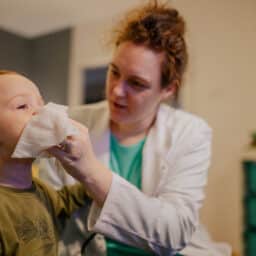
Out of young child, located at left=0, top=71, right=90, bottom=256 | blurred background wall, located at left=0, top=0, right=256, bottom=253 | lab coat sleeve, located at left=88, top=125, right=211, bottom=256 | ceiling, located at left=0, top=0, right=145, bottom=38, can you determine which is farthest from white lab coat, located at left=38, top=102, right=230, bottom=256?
blurred background wall, located at left=0, top=0, right=256, bottom=253

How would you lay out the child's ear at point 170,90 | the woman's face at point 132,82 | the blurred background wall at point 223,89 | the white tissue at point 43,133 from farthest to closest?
the blurred background wall at point 223,89, the child's ear at point 170,90, the woman's face at point 132,82, the white tissue at point 43,133

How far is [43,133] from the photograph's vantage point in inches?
18.9

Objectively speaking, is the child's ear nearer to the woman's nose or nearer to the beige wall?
the woman's nose

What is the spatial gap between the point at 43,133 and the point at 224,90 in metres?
1.80

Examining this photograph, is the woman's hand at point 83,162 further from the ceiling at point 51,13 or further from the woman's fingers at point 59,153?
the ceiling at point 51,13

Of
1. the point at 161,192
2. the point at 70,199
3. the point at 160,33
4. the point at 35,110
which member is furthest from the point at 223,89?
the point at 35,110

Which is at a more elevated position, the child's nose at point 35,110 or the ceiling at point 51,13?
the ceiling at point 51,13

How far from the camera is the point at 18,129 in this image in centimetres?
50

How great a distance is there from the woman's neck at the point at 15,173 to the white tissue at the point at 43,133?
6cm

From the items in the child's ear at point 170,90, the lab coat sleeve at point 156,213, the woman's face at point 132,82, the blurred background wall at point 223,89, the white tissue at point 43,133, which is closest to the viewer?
the white tissue at point 43,133

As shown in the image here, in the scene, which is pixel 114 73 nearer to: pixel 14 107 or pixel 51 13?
pixel 14 107

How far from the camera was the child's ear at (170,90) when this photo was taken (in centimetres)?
89

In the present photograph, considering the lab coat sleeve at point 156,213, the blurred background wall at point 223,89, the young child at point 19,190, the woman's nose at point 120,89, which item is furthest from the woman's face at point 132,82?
the blurred background wall at point 223,89

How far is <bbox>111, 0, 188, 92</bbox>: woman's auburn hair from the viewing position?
789 mm
